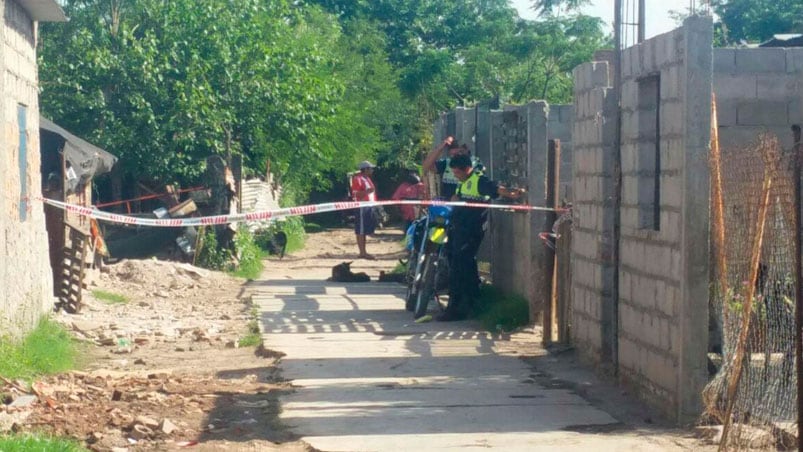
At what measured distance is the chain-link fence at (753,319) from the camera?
253 inches

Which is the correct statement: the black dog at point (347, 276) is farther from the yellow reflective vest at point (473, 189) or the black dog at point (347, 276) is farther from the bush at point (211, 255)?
the yellow reflective vest at point (473, 189)

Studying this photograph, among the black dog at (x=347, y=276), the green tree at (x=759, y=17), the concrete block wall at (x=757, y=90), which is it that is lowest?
the black dog at (x=347, y=276)

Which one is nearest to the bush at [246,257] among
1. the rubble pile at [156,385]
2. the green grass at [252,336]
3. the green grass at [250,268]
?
the green grass at [250,268]

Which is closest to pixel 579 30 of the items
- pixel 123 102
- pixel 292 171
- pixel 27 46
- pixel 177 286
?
pixel 292 171

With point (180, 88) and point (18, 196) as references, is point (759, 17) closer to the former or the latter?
point (180, 88)

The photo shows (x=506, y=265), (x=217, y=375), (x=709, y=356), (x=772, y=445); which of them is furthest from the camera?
(x=506, y=265)

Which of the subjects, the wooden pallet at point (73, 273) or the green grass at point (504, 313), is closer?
the green grass at point (504, 313)

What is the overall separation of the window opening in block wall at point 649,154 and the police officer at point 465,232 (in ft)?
13.6

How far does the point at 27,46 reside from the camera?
489 inches

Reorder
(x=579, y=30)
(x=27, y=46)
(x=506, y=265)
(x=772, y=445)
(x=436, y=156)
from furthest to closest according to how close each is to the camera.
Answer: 1. (x=579, y=30)
2. (x=436, y=156)
3. (x=506, y=265)
4. (x=27, y=46)
5. (x=772, y=445)

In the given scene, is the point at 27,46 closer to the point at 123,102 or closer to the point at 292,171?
the point at 123,102

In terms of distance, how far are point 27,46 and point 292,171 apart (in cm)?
1769

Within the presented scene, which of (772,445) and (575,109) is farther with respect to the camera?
(575,109)

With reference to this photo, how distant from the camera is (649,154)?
8516 mm
